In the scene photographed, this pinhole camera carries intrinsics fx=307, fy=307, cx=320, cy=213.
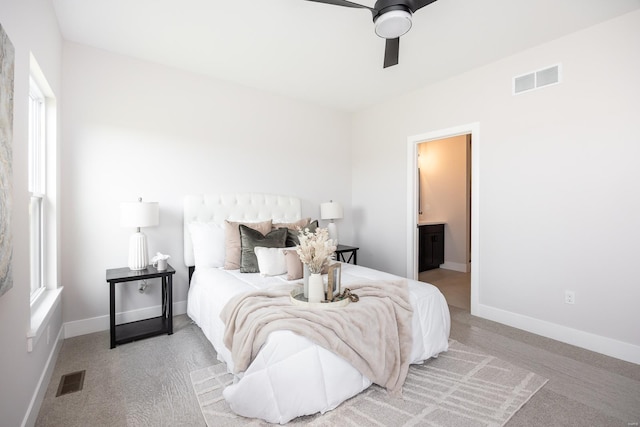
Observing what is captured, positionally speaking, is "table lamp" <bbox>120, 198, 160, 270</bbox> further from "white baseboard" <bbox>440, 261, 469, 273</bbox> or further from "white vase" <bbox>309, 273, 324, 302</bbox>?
"white baseboard" <bbox>440, 261, 469, 273</bbox>

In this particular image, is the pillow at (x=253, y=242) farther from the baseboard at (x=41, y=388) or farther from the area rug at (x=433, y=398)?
the baseboard at (x=41, y=388)

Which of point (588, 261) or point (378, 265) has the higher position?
point (588, 261)

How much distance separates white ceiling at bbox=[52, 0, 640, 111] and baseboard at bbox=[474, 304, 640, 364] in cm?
275

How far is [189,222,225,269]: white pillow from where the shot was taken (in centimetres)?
329

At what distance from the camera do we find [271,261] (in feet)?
9.84

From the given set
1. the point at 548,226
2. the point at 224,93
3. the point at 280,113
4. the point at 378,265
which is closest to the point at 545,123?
the point at 548,226

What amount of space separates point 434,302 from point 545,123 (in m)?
2.13

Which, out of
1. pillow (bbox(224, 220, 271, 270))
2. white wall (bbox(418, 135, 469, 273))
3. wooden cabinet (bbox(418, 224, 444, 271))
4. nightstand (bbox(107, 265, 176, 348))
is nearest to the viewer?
nightstand (bbox(107, 265, 176, 348))

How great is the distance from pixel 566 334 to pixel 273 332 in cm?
286

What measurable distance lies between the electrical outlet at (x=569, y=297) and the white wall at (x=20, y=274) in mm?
4048

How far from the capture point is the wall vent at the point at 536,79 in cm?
294

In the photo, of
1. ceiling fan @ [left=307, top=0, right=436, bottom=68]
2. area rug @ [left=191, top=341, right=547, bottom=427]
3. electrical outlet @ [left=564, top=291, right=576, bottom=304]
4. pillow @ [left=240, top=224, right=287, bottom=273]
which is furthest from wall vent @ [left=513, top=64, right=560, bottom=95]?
pillow @ [left=240, top=224, right=287, bottom=273]

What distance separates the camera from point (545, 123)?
3.01 m

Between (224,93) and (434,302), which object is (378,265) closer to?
(434,302)
